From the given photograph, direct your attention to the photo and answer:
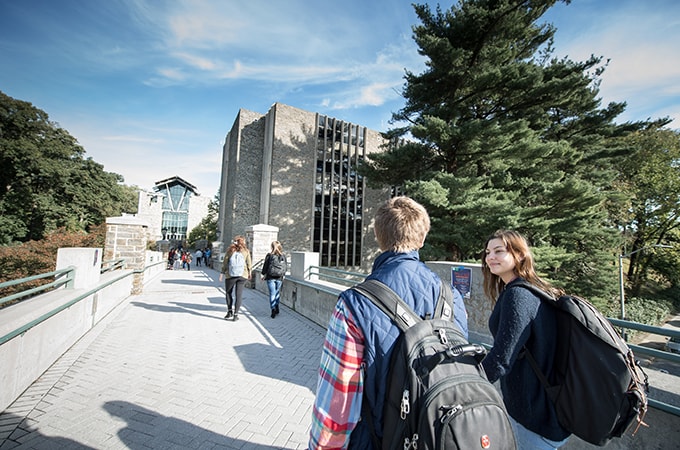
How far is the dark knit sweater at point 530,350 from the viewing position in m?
1.47

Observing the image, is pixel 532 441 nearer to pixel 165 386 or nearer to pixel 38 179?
pixel 165 386

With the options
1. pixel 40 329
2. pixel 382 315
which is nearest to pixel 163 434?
pixel 40 329

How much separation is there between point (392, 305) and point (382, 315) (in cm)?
6

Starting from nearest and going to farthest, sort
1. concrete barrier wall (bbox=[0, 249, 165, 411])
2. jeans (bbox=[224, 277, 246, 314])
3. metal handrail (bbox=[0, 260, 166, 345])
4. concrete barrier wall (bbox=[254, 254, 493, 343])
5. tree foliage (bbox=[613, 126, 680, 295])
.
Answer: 1. metal handrail (bbox=[0, 260, 166, 345])
2. concrete barrier wall (bbox=[0, 249, 165, 411])
3. concrete barrier wall (bbox=[254, 254, 493, 343])
4. jeans (bbox=[224, 277, 246, 314])
5. tree foliage (bbox=[613, 126, 680, 295])

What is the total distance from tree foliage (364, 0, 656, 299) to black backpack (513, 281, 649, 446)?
9.27m

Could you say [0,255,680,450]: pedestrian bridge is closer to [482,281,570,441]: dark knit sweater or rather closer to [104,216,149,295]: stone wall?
[482,281,570,441]: dark knit sweater

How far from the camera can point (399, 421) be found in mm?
1113

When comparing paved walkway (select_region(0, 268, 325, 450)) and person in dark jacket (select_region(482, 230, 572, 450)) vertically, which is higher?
person in dark jacket (select_region(482, 230, 572, 450))

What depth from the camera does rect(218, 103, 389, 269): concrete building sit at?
79.1ft

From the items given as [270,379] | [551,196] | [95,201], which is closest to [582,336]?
[270,379]

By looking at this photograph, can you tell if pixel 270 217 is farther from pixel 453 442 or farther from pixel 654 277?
pixel 654 277

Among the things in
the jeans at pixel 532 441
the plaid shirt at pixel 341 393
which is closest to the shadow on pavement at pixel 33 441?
the plaid shirt at pixel 341 393

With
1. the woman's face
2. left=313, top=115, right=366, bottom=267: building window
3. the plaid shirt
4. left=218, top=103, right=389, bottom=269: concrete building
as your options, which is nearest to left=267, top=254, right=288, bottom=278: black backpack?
the woman's face

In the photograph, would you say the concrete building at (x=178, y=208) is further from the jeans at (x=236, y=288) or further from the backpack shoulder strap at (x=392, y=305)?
the backpack shoulder strap at (x=392, y=305)
